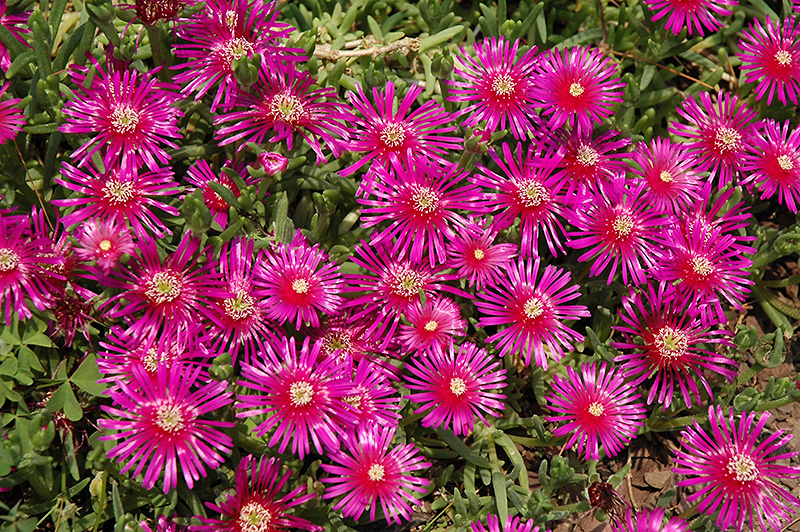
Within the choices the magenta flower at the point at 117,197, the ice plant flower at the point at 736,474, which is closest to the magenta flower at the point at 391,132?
the magenta flower at the point at 117,197

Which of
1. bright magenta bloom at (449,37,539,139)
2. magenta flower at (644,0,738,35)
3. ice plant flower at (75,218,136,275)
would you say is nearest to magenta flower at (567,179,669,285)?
bright magenta bloom at (449,37,539,139)

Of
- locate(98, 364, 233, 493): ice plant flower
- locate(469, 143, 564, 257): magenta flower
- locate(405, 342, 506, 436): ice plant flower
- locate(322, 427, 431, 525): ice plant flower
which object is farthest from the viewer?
locate(469, 143, 564, 257): magenta flower

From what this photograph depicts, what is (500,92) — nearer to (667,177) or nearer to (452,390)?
(667,177)

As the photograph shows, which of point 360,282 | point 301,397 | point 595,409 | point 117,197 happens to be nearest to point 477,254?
point 360,282

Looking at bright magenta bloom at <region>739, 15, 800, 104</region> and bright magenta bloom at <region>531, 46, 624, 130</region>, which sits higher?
bright magenta bloom at <region>739, 15, 800, 104</region>

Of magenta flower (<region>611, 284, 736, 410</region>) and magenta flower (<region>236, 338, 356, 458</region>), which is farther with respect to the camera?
magenta flower (<region>611, 284, 736, 410</region>)

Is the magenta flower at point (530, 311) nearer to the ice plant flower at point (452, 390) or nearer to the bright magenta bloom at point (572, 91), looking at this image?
the ice plant flower at point (452, 390)

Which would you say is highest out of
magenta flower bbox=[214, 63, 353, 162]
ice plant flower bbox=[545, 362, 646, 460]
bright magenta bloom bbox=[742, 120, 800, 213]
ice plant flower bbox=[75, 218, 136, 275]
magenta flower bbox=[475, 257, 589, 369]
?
bright magenta bloom bbox=[742, 120, 800, 213]

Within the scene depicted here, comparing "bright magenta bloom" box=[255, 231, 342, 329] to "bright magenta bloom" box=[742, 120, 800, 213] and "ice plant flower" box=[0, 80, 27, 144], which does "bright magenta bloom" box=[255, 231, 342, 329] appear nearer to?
"ice plant flower" box=[0, 80, 27, 144]
